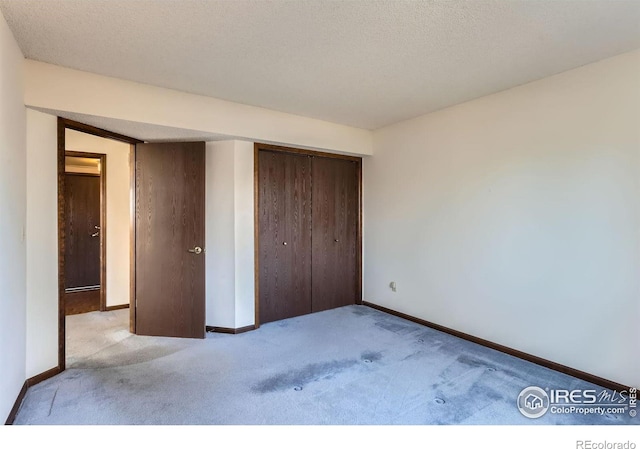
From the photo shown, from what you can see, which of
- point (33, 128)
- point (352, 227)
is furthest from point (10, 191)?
point (352, 227)

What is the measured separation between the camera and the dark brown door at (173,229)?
11.1 ft

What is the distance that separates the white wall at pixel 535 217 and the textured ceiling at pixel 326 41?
32 centimetres

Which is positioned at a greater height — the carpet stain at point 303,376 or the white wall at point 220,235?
the white wall at point 220,235

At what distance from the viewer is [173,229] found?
3383mm

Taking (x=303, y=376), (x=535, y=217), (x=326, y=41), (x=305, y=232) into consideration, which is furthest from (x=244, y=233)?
(x=535, y=217)

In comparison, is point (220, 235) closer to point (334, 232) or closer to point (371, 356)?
point (334, 232)

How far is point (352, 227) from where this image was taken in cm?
458

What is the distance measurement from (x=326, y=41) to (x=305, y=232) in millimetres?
2426

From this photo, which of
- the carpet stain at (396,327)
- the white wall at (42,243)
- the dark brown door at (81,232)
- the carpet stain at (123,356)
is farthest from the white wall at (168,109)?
the dark brown door at (81,232)

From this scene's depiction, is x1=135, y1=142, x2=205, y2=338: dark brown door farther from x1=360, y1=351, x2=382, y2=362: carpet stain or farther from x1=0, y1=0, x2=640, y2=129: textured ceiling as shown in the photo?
x1=360, y1=351, x2=382, y2=362: carpet stain

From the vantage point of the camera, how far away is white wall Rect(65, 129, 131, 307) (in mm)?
4305

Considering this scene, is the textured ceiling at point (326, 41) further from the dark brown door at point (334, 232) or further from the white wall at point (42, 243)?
the dark brown door at point (334, 232)

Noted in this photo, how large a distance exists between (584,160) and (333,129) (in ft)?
8.30

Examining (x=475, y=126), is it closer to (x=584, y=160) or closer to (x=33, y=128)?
(x=584, y=160)
